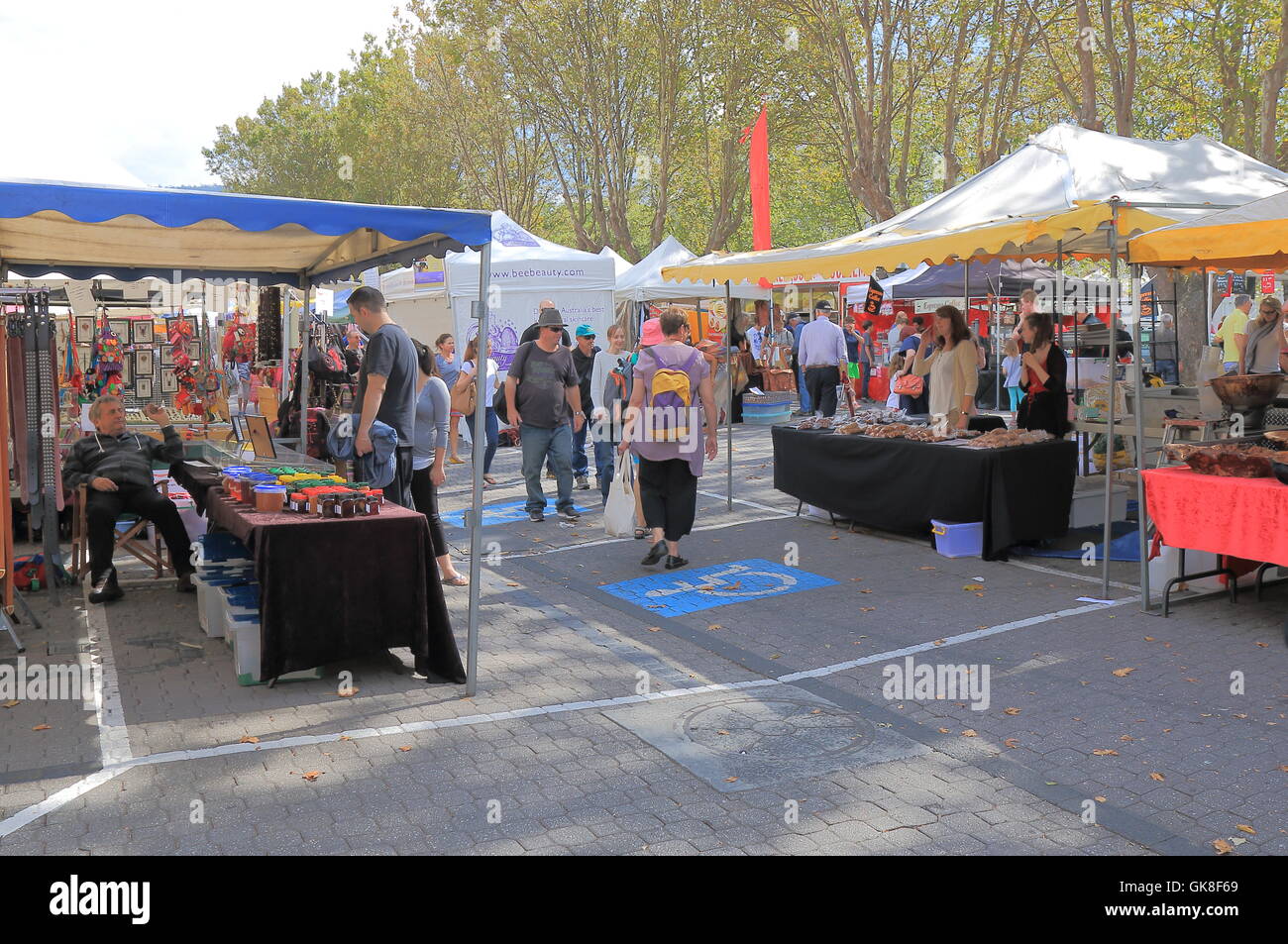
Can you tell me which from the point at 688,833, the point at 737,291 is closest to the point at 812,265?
the point at 688,833

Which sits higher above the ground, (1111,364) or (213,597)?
(1111,364)

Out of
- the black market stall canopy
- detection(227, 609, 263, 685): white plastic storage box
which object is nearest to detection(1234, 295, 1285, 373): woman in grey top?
the black market stall canopy

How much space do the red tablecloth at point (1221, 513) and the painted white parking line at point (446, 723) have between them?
3.09ft

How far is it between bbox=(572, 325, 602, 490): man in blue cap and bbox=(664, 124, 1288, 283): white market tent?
6.03 feet

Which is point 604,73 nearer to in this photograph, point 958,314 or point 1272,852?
point 958,314

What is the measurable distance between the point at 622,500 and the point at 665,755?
4641 mm

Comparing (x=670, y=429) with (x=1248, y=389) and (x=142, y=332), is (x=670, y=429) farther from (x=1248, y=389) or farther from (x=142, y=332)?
(x=142, y=332)

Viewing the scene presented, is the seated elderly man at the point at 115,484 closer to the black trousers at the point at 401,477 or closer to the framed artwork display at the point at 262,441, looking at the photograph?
the framed artwork display at the point at 262,441

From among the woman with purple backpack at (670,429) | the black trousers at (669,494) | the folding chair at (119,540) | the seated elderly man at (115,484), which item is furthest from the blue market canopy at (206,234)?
the black trousers at (669,494)

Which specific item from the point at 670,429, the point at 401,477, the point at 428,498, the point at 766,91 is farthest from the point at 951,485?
the point at 766,91

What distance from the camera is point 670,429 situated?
8484 mm

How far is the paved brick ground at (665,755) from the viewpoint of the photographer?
4.17 m

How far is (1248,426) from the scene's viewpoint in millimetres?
8961
